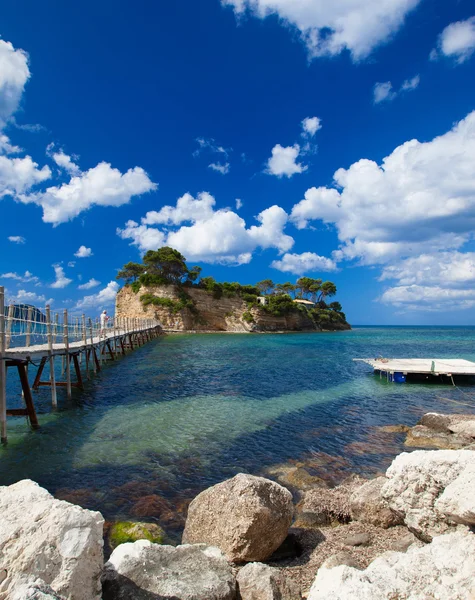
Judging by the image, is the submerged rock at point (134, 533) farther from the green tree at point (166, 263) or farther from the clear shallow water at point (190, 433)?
the green tree at point (166, 263)

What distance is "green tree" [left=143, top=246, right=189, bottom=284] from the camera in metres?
75.0

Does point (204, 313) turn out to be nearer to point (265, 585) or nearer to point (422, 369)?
point (422, 369)

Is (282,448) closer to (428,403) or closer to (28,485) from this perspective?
(28,485)

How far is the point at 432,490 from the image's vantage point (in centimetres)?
535

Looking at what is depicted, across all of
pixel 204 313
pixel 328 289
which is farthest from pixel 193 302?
pixel 328 289

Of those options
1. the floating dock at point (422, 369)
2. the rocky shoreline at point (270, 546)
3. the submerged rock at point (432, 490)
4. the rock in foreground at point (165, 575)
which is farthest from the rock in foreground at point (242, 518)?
the floating dock at point (422, 369)

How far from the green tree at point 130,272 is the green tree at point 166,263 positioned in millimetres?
2100

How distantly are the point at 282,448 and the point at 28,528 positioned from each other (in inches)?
339

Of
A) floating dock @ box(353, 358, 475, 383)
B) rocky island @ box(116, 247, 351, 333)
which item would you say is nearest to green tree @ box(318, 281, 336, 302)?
rocky island @ box(116, 247, 351, 333)

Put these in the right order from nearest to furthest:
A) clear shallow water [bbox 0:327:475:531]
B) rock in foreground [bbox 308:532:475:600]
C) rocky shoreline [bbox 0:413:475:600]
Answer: rocky shoreline [bbox 0:413:475:600] < rock in foreground [bbox 308:532:475:600] < clear shallow water [bbox 0:327:475:531]

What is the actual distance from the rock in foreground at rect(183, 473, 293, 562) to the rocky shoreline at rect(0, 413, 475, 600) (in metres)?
0.02

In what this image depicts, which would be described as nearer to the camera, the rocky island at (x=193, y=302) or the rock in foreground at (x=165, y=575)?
the rock in foreground at (x=165, y=575)

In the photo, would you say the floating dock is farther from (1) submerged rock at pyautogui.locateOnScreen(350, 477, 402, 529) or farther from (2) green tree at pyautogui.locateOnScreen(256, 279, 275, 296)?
(2) green tree at pyautogui.locateOnScreen(256, 279, 275, 296)

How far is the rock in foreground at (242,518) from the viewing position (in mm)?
5332
